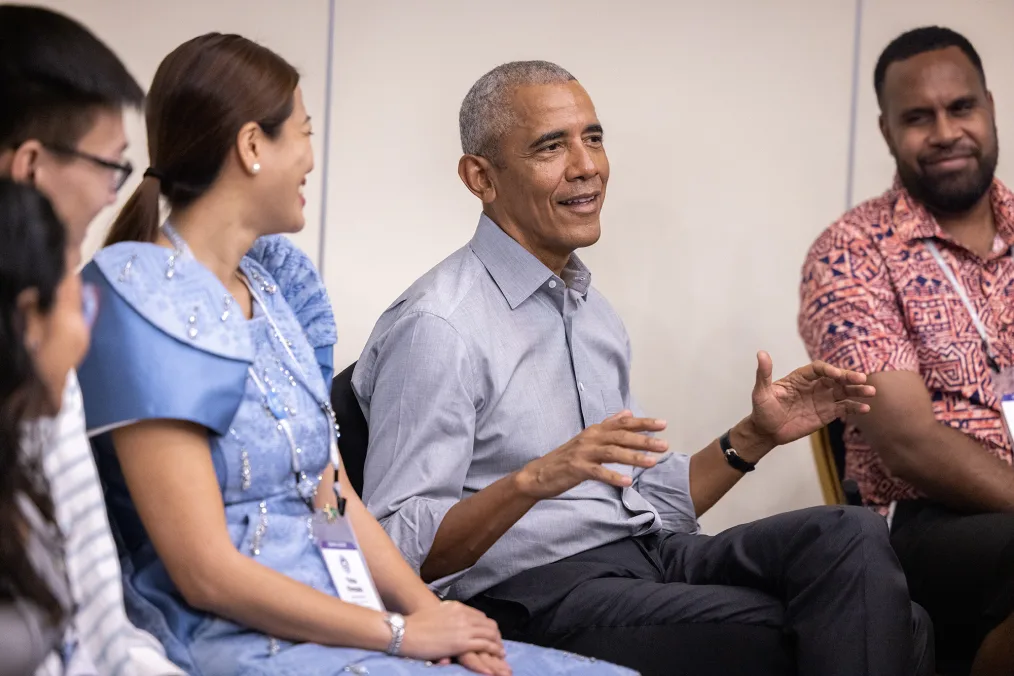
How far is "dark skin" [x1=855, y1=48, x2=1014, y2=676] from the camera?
279 cm

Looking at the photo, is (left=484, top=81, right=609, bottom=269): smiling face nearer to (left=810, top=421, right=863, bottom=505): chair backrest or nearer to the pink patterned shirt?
the pink patterned shirt

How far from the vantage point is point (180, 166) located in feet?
5.85

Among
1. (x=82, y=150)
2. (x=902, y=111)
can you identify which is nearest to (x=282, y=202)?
(x=82, y=150)

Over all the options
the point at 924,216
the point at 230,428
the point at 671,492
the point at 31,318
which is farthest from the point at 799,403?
the point at 31,318

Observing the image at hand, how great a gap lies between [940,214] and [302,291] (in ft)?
5.99

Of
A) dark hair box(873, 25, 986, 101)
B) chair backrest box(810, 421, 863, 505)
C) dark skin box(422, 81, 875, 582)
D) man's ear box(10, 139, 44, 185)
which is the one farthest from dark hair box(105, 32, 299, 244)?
dark hair box(873, 25, 986, 101)

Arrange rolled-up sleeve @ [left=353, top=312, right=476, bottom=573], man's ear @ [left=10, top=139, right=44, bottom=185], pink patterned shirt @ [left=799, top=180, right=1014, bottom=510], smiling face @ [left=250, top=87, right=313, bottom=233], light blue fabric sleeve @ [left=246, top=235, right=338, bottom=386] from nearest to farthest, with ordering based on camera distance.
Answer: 1. man's ear @ [left=10, top=139, right=44, bottom=185]
2. smiling face @ [left=250, top=87, right=313, bottom=233]
3. light blue fabric sleeve @ [left=246, top=235, right=338, bottom=386]
4. rolled-up sleeve @ [left=353, top=312, right=476, bottom=573]
5. pink patterned shirt @ [left=799, top=180, right=1014, bottom=510]

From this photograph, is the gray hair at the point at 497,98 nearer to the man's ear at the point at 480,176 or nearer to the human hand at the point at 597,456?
the man's ear at the point at 480,176

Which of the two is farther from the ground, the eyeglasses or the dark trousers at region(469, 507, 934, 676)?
the eyeglasses

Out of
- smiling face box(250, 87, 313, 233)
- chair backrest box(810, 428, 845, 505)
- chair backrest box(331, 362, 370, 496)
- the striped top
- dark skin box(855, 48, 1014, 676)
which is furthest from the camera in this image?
chair backrest box(810, 428, 845, 505)

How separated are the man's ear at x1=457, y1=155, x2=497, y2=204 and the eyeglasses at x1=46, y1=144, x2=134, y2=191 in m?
1.15

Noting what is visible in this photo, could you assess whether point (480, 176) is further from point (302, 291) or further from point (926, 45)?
point (926, 45)

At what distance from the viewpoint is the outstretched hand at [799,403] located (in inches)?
93.7

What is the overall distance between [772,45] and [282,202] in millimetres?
2465
